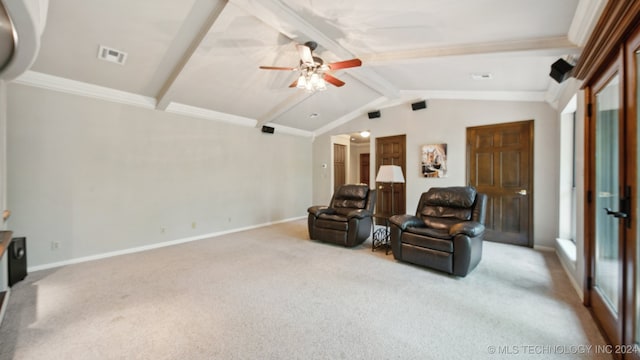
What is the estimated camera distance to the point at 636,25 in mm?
1458

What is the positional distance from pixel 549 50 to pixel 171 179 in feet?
18.6

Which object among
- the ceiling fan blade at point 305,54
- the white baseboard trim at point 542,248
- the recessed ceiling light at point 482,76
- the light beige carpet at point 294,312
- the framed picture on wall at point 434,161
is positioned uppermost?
the recessed ceiling light at point 482,76

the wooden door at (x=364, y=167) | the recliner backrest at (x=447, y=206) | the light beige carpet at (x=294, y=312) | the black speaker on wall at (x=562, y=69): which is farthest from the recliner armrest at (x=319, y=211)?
the wooden door at (x=364, y=167)

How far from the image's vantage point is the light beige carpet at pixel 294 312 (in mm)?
1844

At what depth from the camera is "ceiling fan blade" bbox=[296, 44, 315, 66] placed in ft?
10.1

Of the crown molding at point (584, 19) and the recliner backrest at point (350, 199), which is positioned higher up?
the crown molding at point (584, 19)

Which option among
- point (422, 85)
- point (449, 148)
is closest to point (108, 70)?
point (422, 85)

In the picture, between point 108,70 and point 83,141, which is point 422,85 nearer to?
point 108,70

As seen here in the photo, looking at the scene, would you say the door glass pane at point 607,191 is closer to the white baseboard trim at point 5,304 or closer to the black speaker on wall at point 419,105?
the black speaker on wall at point 419,105

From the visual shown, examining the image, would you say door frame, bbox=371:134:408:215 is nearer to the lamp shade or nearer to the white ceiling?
the white ceiling

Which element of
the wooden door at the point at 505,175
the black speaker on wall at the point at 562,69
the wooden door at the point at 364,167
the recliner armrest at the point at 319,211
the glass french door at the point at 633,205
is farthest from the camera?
the wooden door at the point at 364,167

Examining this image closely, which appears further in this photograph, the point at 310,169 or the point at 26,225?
the point at 310,169

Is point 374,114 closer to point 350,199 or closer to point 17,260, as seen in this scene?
point 350,199

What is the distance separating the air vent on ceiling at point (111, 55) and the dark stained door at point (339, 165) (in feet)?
17.3
